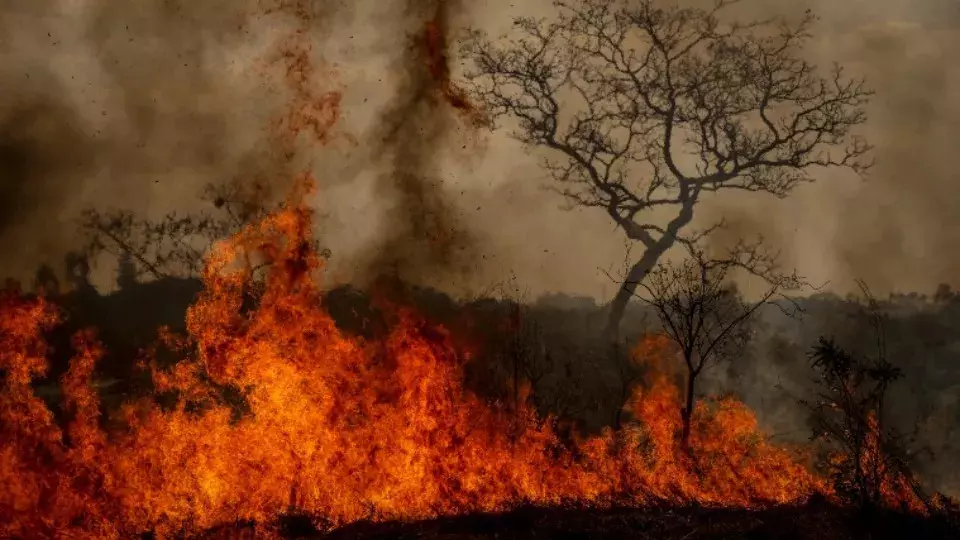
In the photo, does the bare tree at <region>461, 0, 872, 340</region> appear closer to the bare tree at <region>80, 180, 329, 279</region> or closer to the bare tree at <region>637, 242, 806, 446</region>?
the bare tree at <region>637, 242, 806, 446</region>

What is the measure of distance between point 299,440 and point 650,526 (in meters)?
5.00

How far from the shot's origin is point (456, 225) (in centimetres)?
1348

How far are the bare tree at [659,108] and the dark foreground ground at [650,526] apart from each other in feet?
14.7

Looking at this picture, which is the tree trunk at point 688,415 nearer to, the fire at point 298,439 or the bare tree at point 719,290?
the fire at point 298,439

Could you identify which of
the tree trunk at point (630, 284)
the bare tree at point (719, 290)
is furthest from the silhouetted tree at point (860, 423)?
the tree trunk at point (630, 284)

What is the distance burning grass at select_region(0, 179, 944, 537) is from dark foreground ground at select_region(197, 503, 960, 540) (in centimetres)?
65

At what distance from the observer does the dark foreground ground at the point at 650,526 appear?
31.0 feet

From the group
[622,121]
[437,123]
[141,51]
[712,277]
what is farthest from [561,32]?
[141,51]

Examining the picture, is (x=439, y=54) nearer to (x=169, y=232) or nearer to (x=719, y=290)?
(x=169, y=232)

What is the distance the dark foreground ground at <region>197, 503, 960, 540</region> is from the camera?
9445mm

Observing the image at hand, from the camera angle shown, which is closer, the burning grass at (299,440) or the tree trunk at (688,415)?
the burning grass at (299,440)

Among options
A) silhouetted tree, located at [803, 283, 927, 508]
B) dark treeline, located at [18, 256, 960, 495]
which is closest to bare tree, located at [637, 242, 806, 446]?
dark treeline, located at [18, 256, 960, 495]

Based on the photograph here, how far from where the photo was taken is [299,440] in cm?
1117

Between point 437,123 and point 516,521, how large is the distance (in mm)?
6848
